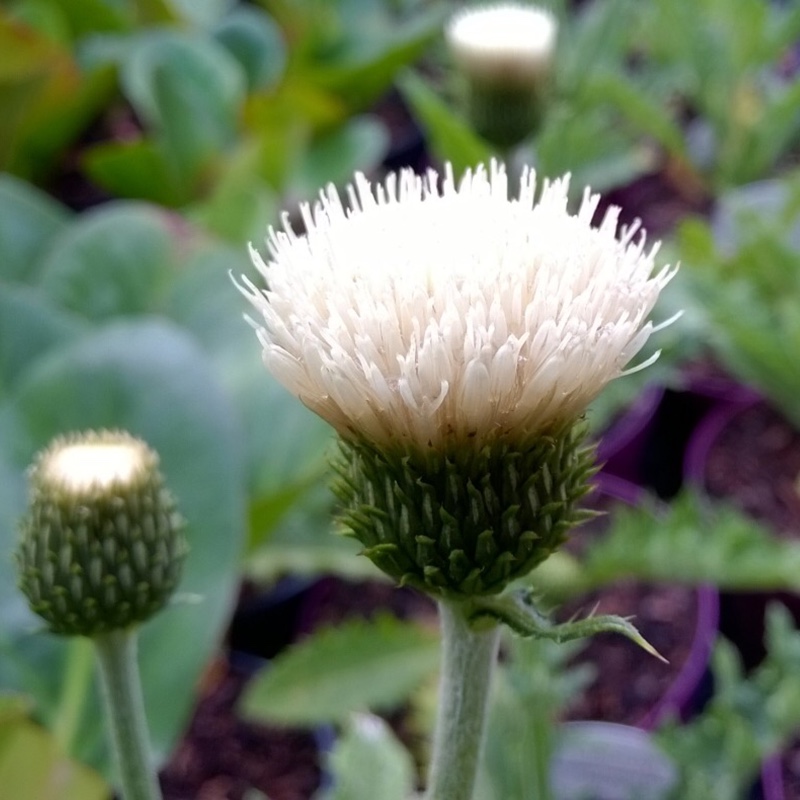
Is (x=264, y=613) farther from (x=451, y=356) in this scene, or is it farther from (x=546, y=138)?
(x=451, y=356)

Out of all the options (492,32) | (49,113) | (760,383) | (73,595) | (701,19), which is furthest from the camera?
(701,19)

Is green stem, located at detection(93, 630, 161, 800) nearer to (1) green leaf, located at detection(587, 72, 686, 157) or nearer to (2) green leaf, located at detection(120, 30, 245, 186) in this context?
(2) green leaf, located at detection(120, 30, 245, 186)

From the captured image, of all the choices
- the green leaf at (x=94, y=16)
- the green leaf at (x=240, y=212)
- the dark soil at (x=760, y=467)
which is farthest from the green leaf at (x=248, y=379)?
the green leaf at (x=94, y=16)

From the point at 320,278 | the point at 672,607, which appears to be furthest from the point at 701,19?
the point at 320,278

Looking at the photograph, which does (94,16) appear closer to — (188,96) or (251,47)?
(251,47)

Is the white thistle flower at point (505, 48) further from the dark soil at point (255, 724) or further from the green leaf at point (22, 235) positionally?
the dark soil at point (255, 724)

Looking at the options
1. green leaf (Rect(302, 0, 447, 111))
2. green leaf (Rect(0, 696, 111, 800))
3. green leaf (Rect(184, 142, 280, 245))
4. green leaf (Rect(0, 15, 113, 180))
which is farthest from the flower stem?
green leaf (Rect(302, 0, 447, 111))
